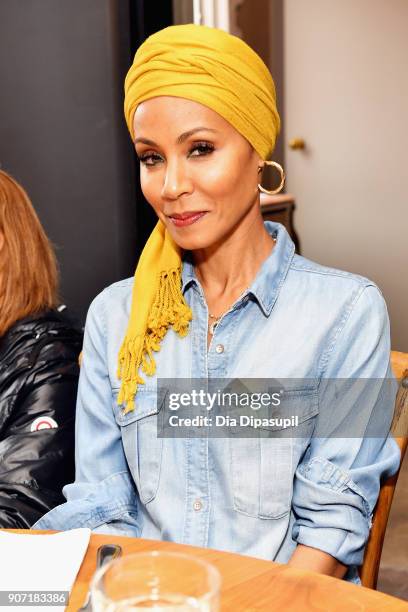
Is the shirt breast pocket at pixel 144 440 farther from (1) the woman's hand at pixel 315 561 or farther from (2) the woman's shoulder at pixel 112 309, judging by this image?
(1) the woman's hand at pixel 315 561

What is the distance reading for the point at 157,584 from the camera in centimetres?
73

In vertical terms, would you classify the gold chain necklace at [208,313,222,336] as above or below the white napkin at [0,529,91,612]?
above

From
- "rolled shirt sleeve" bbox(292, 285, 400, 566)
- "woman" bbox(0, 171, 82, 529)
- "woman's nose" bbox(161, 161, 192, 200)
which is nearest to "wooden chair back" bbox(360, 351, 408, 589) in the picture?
"rolled shirt sleeve" bbox(292, 285, 400, 566)

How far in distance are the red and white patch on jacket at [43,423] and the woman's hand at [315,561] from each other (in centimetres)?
59

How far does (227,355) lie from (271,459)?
178 millimetres

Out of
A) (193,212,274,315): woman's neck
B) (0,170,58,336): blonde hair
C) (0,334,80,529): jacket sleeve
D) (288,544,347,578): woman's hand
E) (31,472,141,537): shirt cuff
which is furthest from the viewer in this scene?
Result: (0,170,58,336): blonde hair

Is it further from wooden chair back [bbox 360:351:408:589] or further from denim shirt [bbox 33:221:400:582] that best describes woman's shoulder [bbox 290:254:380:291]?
wooden chair back [bbox 360:351:408:589]

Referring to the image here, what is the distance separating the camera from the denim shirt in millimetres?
1309

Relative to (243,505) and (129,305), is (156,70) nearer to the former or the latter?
(129,305)

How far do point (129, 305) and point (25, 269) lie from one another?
1.33 ft

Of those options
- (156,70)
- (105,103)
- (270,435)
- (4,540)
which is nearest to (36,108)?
(105,103)

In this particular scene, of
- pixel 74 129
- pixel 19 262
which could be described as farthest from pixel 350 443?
pixel 74 129

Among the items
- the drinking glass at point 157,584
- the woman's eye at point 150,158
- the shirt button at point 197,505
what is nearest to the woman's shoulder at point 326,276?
the woman's eye at point 150,158

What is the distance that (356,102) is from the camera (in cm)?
459
